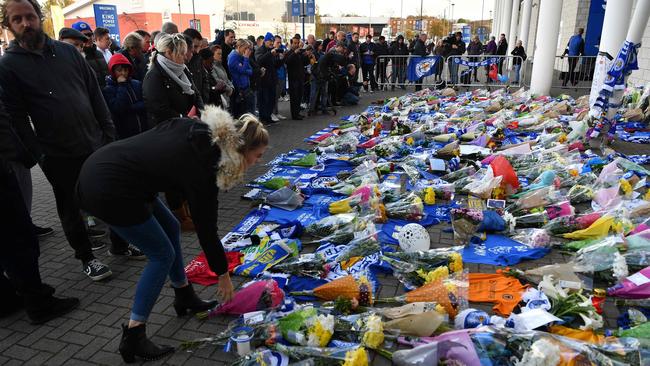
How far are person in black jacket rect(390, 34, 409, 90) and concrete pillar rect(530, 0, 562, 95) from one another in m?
4.85

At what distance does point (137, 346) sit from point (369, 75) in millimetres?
15435

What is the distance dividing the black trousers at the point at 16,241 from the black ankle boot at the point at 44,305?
44mm

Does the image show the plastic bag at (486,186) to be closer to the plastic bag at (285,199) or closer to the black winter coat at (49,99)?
the plastic bag at (285,199)

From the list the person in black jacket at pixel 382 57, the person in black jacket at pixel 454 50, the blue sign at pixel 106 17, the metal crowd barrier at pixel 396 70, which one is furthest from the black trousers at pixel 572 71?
the blue sign at pixel 106 17

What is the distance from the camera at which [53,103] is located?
11.9ft

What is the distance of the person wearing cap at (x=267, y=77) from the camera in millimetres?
10664

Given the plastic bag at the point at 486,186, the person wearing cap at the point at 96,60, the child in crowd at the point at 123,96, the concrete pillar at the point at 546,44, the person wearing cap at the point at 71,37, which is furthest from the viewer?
the concrete pillar at the point at 546,44

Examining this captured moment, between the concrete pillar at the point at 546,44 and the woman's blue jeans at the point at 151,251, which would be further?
the concrete pillar at the point at 546,44

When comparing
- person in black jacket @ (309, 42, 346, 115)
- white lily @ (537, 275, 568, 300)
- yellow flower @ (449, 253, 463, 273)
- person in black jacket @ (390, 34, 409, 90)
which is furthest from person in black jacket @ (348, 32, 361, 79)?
white lily @ (537, 275, 568, 300)

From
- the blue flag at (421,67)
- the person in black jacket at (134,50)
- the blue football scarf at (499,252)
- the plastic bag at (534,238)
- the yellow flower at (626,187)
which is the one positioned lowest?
the blue football scarf at (499,252)

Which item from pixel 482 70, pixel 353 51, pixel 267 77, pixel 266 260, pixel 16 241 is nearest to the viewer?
pixel 16 241

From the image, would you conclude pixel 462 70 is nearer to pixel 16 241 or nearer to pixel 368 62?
pixel 368 62

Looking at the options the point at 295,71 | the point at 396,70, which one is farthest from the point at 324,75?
the point at 396,70

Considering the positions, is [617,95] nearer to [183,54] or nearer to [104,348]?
[183,54]
